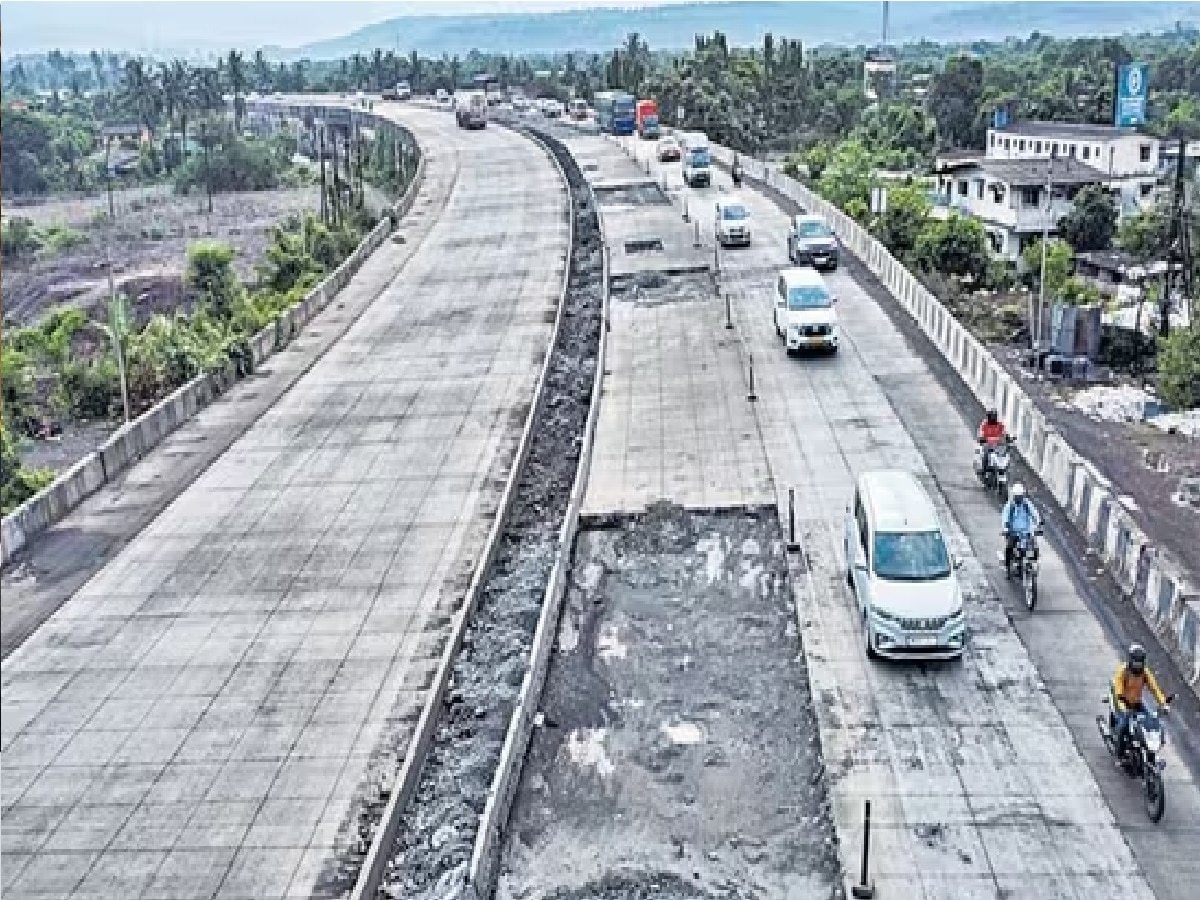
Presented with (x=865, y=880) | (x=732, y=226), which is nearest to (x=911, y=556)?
(x=865, y=880)

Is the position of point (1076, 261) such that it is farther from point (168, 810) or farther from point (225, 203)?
point (225, 203)

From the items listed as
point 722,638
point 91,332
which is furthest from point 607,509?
point 91,332

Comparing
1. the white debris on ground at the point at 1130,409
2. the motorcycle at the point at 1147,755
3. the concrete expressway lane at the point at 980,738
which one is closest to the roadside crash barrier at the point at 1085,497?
the concrete expressway lane at the point at 980,738

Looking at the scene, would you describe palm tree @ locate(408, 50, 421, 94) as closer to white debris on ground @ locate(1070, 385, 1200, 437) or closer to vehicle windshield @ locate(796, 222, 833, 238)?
vehicle windshield @ locate(796, 222, 833, 238)

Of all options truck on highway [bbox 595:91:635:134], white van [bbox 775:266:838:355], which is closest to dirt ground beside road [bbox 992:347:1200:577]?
white van [bbox 775:266:838:355]

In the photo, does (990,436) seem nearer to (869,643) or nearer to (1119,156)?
(869,643)

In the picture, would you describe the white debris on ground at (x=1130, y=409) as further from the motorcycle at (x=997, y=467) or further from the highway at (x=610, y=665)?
the motorcycle at (x=997, y=467)
